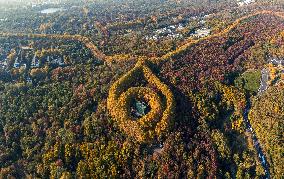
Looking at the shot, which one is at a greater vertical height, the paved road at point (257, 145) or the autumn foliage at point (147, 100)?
the autumn foliage at point (147, 100)

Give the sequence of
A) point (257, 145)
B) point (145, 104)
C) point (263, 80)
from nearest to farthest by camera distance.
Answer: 1. point (257, 145)
2. point (145, 104)
3. point (263, 80)

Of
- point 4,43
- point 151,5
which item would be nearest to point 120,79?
point 4,43

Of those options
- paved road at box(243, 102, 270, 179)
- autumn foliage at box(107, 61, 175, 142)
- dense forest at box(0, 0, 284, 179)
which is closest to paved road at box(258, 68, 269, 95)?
dense forest at box(0, 0, 284, 179)

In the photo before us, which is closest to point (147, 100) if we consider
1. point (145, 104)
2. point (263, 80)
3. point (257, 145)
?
point (145, 104)

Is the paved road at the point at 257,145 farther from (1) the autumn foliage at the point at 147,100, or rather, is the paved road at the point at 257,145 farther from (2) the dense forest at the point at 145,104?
(1) the autumn foliage at the point at 147,100

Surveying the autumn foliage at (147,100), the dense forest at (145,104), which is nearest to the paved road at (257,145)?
the dense forest at (145,104)

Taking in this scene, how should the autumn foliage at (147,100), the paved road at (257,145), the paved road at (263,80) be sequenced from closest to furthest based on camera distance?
the paved road at (257,145) < the autumn foliage at (147,100) < the paved road at (263,80)

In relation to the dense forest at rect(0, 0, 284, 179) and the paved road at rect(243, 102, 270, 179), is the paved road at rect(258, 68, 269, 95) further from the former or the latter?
the paved road at rect(243, 102, 270, 179)

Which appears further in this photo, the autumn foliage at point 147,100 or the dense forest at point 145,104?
the autumn foliage at point 147,100

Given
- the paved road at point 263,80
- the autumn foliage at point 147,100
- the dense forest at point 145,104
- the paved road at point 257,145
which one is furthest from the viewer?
the paved road at point 263,80

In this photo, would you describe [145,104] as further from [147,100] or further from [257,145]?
[257,145]
